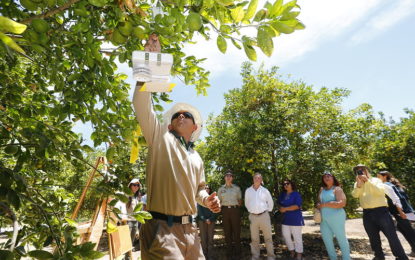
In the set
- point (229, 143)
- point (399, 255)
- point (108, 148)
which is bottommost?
point (399, 255)

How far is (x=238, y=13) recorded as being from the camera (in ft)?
3.62

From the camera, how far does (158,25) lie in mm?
1372

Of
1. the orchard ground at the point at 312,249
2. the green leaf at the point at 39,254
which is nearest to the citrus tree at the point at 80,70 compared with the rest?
the green leaf at the point at 39,254

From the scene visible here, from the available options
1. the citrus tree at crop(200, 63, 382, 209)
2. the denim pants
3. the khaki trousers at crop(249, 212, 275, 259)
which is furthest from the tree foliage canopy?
the denim pants

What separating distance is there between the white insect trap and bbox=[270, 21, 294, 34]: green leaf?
25.8 inches

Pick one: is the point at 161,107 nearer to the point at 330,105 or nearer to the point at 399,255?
the point at 399,255

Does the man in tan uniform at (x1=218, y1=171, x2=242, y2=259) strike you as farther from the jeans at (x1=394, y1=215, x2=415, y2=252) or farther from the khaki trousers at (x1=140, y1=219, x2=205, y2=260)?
the khaki trousers at (x1=140, y1=219, x2=205, y2=260)

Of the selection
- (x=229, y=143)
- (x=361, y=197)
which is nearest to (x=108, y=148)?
(x=361, y=197)

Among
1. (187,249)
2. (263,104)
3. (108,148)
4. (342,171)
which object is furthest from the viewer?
(263,104)

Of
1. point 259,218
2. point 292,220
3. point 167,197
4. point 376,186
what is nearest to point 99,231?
point 167,197

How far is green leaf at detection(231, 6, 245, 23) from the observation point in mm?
1101

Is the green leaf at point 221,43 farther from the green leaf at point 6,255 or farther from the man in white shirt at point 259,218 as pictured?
the man in white shirt at point 259,218

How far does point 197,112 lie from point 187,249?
55.8 inches

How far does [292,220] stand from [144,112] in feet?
18.9
